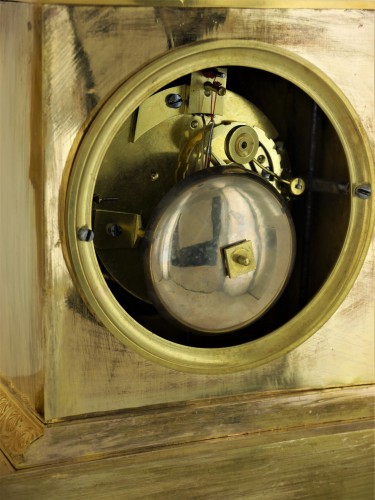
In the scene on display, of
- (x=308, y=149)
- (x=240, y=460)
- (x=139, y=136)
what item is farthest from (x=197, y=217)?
(x=240, y=460)

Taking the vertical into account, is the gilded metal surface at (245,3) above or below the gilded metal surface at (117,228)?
above

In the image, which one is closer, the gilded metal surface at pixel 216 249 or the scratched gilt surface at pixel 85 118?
the scratched gilt surface at pixel 85 118

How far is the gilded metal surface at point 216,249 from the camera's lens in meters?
1.47

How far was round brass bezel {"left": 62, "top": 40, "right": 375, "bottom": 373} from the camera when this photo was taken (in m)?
1.38

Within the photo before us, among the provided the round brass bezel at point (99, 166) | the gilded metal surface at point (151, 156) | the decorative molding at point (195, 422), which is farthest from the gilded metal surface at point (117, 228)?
the decorative molding at point (195, 422)

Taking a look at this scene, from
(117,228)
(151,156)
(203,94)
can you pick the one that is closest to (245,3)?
(203,94)

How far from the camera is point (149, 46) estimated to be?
54.6 inches

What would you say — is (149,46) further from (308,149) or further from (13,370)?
(13,370)

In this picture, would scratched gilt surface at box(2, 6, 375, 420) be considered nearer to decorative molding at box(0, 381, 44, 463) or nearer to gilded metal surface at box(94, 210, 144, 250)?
decorative molding at box(0, 381, 44, 463)

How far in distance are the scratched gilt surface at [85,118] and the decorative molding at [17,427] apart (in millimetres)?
36

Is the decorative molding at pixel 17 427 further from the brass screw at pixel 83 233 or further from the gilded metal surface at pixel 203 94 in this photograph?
the gilded metal surface at pixel 203 94

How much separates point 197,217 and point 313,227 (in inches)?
12.3

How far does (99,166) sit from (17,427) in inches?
16.9

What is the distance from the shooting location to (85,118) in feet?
4.50
